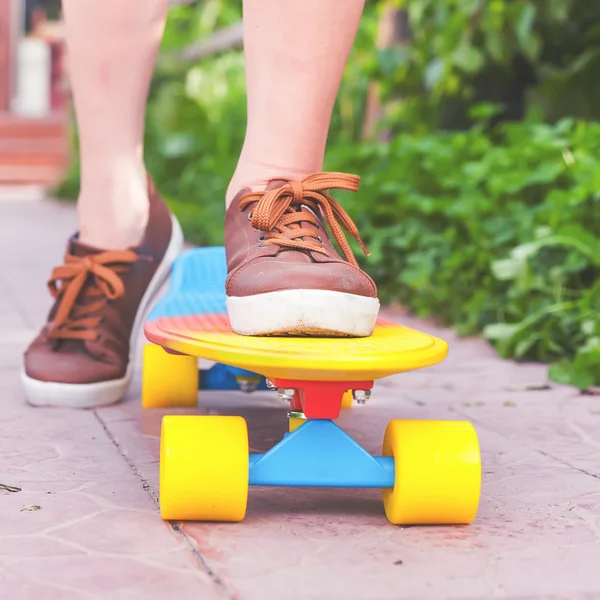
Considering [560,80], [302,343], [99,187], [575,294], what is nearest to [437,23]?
[560,80]

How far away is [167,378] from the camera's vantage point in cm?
178

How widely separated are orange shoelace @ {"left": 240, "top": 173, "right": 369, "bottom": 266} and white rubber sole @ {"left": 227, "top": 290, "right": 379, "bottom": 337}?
0.10 meters

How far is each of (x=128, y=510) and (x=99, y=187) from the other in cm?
72

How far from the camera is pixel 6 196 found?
27.2 ft

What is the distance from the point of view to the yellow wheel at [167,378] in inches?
69.9

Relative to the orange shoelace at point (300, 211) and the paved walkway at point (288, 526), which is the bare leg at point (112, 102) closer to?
the paved walkway at point (288, 526)

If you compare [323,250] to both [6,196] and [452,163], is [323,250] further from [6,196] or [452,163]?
[6,196]

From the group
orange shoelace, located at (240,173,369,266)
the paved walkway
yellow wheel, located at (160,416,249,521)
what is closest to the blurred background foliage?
the paved walkway

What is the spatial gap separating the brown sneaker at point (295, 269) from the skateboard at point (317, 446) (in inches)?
0.9

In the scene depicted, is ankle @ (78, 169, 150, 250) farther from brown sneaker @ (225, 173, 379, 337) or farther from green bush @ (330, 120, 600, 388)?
green bush @ (330, 120, 600, 388)

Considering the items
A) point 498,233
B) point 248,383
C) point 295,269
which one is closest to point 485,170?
point 498,233

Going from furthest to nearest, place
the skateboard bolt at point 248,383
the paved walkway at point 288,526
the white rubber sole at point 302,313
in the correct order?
the skateboard bolt at point 248,383
the white rubber sole at point 302,313
the paved walkway at point 288,526

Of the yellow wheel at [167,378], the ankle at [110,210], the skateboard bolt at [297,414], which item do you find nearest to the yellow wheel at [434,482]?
the skateboard bolt at [297,414]

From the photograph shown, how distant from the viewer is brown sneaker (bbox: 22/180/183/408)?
1.77 meters
